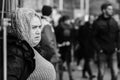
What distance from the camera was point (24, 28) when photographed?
3592mm

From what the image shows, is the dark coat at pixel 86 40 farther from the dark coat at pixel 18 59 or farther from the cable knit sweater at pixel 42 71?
the dark coat at pixel 18 59

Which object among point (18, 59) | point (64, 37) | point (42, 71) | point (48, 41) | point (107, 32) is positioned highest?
point (18, 59)

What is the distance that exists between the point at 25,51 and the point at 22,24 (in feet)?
1.04

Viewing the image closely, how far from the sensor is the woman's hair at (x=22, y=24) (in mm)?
3586

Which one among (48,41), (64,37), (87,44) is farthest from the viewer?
(87,44)

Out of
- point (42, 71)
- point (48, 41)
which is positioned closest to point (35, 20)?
point (42, 71)

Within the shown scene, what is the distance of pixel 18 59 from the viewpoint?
3262 millimetres

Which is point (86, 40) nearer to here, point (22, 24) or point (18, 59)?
point (22, 24)

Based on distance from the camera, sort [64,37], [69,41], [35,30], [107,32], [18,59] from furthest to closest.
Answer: [69,41]
[64,37]
[107,32]
[35,30]
[18,59]

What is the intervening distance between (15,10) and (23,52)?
53 cm

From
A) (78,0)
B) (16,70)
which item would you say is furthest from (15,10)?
(78,0)

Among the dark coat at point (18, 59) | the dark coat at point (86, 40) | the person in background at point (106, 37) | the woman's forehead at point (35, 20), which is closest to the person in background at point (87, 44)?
the dark coat at point (86, 40)

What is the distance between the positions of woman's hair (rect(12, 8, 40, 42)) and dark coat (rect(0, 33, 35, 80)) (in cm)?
13

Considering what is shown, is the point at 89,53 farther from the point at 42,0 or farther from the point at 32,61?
the point at 32,61
